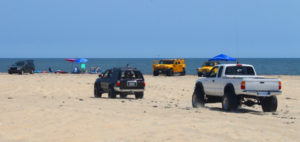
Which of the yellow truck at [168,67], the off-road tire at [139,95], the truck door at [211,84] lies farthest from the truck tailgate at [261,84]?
the yellow truck at [168,67]

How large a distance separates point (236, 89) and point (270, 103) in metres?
1.46

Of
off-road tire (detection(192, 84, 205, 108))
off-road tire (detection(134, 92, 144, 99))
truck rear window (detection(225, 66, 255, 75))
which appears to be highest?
truck rear window (detection(225, 66, 255, 75))

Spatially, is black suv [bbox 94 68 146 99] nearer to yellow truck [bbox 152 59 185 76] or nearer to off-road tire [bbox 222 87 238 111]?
off-road tire [bbox 222 87 238 111]

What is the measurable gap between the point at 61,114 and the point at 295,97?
48.4ft

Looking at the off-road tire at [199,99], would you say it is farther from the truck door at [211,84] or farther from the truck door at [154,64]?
the truck door at [154,64]

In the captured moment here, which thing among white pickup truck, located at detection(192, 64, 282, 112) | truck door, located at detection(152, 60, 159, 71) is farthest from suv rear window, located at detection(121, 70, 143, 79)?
truck door, located at detection(152, 60, 159, 71)

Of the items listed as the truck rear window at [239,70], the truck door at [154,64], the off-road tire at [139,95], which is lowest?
the off-road tire at [139,95]

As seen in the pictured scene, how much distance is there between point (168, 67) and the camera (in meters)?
49.5

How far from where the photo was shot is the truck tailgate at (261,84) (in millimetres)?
15469

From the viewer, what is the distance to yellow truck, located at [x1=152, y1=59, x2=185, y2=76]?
163 feet

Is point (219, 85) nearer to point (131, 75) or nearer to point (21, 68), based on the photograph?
point (131, 75)

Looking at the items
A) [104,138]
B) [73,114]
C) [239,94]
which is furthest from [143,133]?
[239,94]

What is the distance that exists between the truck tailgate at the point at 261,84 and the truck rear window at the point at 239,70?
1630 mm

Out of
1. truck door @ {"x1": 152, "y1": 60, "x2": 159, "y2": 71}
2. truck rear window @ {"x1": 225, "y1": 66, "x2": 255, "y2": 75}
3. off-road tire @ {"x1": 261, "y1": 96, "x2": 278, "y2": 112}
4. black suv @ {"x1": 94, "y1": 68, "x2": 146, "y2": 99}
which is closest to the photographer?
off-road tire @ {"x1": 261, "y1": 96, "x2": 278, "y2": 112}
